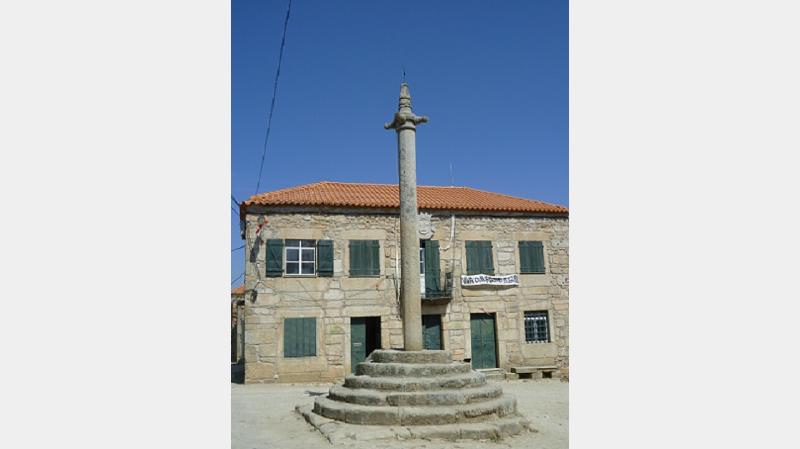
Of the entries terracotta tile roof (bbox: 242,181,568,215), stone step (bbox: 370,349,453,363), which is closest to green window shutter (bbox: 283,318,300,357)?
terracotta tile roof (bbox: 242,181,568,215)

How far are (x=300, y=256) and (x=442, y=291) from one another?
13.9 feet

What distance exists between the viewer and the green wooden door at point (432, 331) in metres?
15.7

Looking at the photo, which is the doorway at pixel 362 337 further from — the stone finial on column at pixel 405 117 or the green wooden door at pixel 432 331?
the stone finial on column at pixel 405 117

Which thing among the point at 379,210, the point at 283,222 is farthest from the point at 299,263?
the point at 379,210

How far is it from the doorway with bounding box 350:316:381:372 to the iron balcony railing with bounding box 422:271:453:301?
5.25 feet

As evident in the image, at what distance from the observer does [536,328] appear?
1677 cm

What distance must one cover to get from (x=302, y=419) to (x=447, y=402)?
2193 millimetres

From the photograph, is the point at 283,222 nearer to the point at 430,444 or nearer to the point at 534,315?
the point at 534,315

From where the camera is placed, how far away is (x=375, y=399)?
6.96 metres

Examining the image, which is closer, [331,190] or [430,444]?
[430,444]

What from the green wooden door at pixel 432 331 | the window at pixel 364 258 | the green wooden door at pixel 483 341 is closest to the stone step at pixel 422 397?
the window at pixel 364 258

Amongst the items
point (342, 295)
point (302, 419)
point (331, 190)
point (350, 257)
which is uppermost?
point (331, 190)

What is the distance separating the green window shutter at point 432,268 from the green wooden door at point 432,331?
80 cm

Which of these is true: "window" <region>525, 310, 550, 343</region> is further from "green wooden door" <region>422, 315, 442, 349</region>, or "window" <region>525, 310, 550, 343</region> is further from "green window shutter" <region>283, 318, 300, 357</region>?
"green window shutter" <region>283, 318, 300, 357</region>
